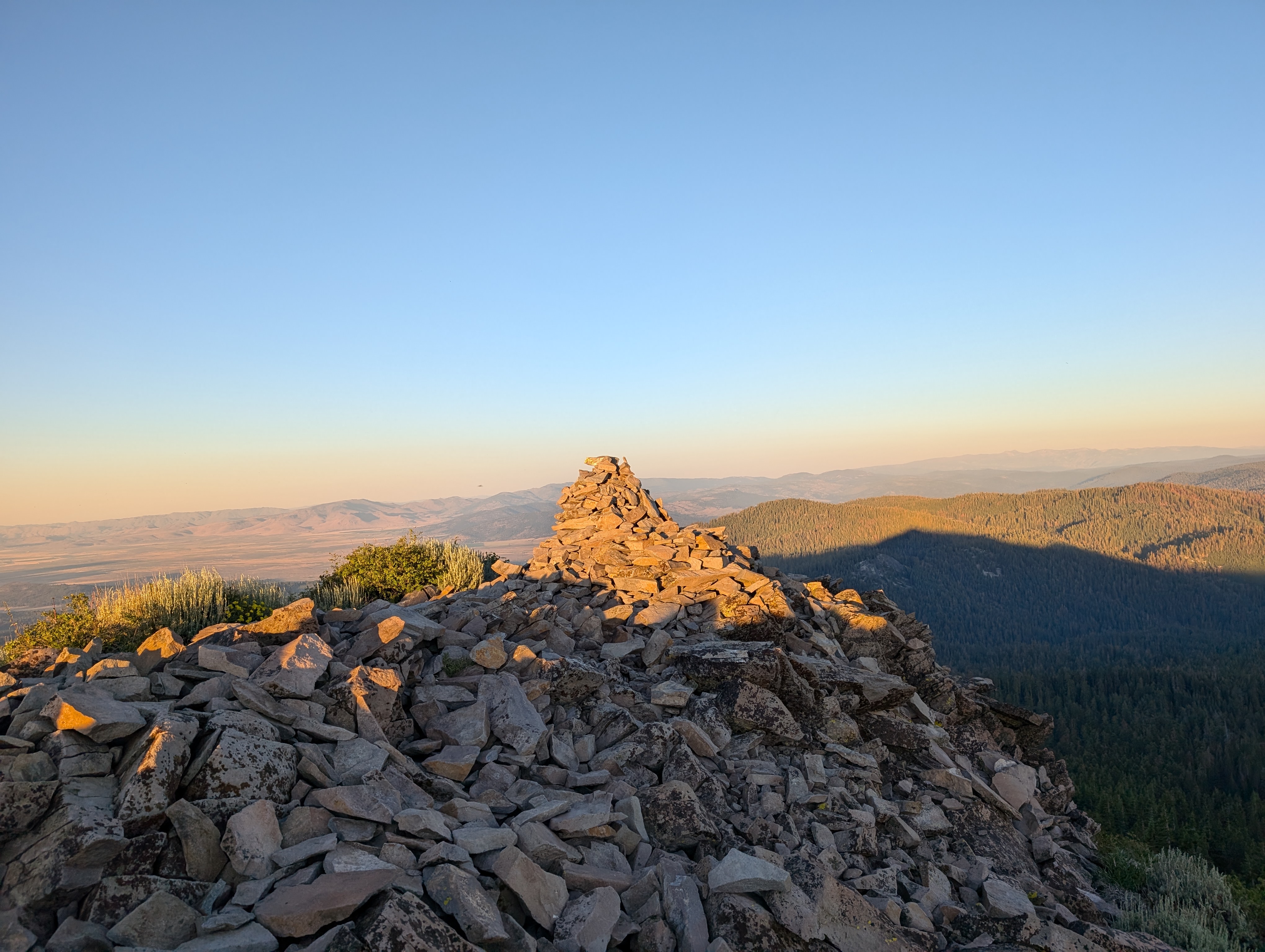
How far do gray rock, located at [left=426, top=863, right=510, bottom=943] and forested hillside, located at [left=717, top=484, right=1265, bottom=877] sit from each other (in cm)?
3043

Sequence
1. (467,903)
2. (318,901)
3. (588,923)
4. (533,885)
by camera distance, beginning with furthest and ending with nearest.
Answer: (533,885) < (588,923) < (467,903) < (318,901)

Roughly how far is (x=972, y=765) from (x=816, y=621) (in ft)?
12.9

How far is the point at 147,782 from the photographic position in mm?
6078

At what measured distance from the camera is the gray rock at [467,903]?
216 inches

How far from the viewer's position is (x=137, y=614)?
548 inches

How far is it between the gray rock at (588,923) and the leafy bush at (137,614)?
10595 millimetres

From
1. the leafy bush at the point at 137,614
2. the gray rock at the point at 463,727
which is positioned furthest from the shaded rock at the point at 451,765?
the leafy bush at the point at 137,614

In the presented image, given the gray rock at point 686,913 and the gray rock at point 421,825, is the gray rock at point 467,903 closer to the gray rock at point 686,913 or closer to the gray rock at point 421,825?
the gray rock at point 421,825

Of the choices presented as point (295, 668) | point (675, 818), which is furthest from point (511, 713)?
point (295, 668)

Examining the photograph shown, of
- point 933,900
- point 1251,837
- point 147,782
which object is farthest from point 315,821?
point 1251,837

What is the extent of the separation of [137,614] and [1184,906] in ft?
62.7

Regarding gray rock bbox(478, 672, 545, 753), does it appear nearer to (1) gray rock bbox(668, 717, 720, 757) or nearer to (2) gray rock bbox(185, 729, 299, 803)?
(1) gray rock bbox(668, 717, 720, 757)

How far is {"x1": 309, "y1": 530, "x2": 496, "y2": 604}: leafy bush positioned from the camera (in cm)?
1825

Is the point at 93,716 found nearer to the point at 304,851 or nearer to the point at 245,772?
the point at 245,772
